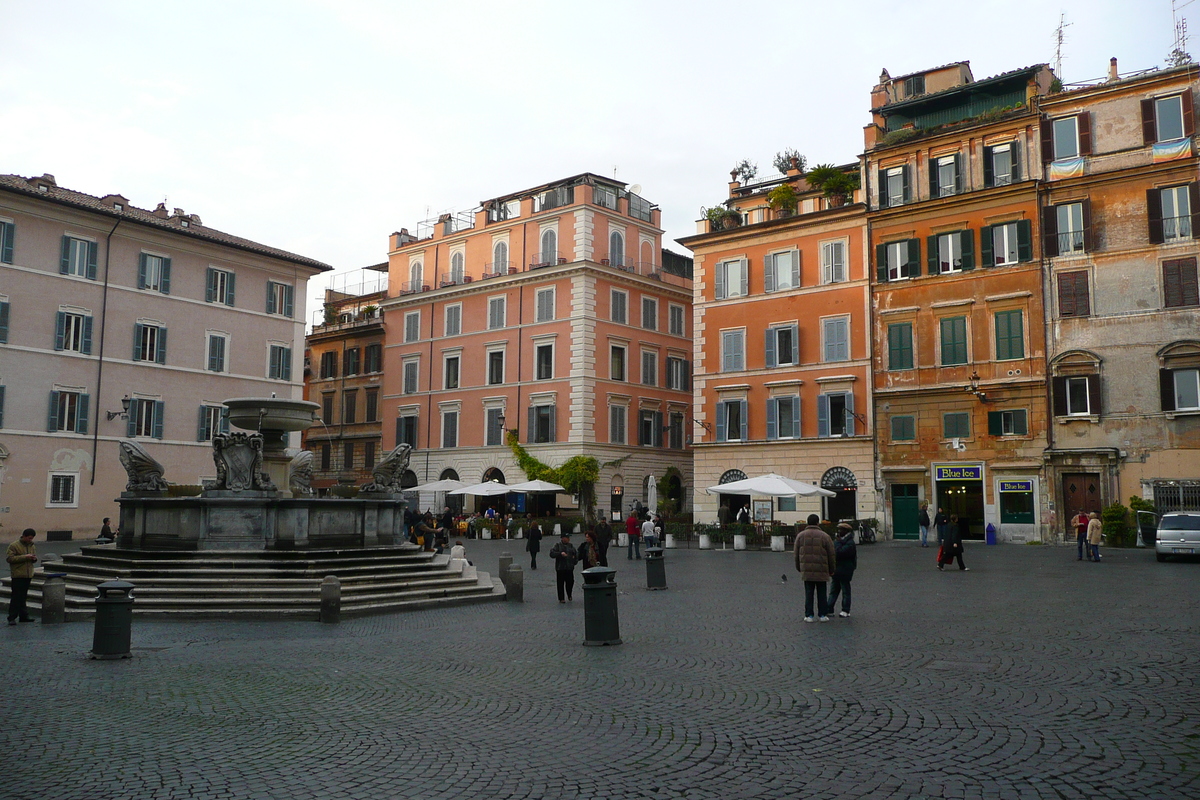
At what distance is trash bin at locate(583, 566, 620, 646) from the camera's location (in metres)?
12.0

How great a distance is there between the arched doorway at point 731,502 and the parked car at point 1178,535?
61.1 feet

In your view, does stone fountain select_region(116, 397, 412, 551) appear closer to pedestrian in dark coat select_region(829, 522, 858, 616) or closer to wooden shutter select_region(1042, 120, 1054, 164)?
pedestrian in dark coat select_region(829, 522, 858, 616)

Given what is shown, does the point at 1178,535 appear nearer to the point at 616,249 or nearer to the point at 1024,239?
the point at 1024,239

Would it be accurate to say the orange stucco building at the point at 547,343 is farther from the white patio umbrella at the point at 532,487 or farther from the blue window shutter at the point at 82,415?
the blue window shutter at the point at 82,415

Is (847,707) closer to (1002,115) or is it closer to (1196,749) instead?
(1196,749)

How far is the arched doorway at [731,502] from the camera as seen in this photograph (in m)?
42.5

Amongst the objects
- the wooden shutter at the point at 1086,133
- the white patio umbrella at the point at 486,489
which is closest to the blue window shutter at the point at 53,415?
the white patio umbrella at the point at 486,489

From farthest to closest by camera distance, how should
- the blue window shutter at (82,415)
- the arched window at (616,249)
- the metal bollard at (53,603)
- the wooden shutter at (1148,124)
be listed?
the arched window at (616,249)
the blue window shutter at (82,415)
the wooden shutter at (1148,124)
the metal bollard at (53,603)

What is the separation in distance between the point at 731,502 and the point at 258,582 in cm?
2958

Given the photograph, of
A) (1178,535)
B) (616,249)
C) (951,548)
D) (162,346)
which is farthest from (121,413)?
(1178,535)

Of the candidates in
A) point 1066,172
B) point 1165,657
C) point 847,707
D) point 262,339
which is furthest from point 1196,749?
point 262,339

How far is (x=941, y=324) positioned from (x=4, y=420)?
3590 cm

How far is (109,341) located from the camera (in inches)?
1586

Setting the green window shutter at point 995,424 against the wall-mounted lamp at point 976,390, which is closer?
the green window shutter at point 995,424
